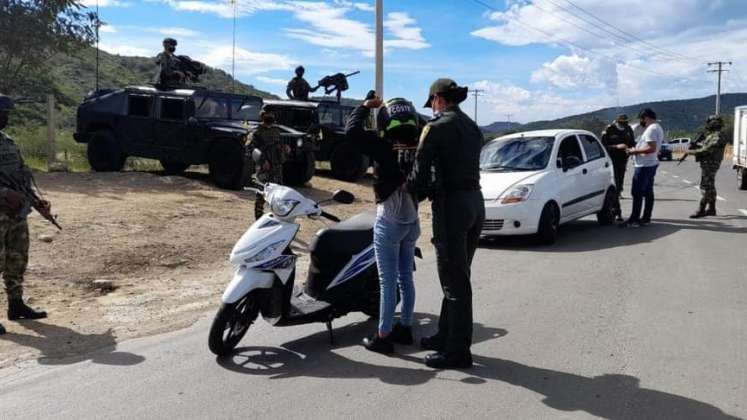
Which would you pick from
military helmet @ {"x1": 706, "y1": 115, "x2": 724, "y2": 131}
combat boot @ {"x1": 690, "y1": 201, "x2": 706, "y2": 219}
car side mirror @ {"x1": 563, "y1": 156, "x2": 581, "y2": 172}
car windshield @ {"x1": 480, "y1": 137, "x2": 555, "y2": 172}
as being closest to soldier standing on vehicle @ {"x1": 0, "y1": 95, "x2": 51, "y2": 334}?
car windshield @ {"x1": 480, "y1": 137, "x2": 555, "y2": 172}

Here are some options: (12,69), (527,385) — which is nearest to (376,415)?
(527,385)

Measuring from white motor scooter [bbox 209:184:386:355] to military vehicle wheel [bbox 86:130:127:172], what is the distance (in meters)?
10.6

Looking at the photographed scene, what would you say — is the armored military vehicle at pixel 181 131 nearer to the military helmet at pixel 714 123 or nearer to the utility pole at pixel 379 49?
the utility pole at pixel 379 49

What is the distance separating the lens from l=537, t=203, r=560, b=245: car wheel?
968cm

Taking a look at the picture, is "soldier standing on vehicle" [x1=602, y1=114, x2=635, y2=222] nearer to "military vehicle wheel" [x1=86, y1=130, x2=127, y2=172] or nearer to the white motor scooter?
the white motor scooter

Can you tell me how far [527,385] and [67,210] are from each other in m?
7.86

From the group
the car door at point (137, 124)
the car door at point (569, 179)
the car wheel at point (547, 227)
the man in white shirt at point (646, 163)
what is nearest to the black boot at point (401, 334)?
the car wheel at point (547, 227)

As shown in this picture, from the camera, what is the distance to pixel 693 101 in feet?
501

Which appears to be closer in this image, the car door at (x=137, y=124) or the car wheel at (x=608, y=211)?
the car wheel at (x=608, y=211)

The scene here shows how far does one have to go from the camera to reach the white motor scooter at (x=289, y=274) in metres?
4.87

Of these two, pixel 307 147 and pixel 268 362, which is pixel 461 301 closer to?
pixel 268 362

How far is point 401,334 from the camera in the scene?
5.22 metres

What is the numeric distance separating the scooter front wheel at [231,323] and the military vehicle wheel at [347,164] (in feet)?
41.9

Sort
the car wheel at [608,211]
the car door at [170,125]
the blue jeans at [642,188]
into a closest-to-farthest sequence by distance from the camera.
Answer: the blue jeans at [642,188]
the car wheel at [608,211]
the car door at [170,125]
